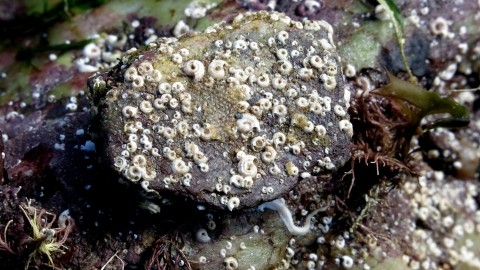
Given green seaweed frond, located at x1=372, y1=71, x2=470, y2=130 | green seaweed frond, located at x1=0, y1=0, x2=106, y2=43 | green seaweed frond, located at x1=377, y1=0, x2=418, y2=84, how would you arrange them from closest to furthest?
1. green seaweed frond, located at x1=372, y1=71, x2=470, y2=130
2. green seaweed frond, located at x1=377, y1=0, x2=418, y2=84
3. green seaweed frond, located at x1=0, y1=0, x2=106, y2=43

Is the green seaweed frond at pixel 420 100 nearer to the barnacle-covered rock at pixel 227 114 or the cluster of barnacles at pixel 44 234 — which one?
the barnacle-covered rock at pixel 227 114

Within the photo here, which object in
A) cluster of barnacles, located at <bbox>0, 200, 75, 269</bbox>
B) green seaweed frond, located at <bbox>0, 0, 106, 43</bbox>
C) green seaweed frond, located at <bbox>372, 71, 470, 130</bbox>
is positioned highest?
green seaweed frond, located at <bbox>372, 71, 470, 130</bbox>

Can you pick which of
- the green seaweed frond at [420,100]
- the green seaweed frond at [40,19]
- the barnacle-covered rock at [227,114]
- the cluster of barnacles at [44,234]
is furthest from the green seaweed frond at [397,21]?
the cluster of barnacles at [44,234]

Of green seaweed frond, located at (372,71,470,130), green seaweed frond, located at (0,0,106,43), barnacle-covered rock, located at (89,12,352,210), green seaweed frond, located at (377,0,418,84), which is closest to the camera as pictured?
barnacle-covered rock, located at (89,12,352,210)

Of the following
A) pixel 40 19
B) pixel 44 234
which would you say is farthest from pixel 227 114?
pixel 40 19

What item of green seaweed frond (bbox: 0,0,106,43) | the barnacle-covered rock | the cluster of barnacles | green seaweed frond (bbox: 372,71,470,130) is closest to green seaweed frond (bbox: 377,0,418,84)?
green seaweed frond (bbox: 372,71,470,130)

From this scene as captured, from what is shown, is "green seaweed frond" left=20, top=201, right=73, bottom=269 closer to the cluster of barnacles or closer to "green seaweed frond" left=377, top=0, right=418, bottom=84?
the cluster of barnacles

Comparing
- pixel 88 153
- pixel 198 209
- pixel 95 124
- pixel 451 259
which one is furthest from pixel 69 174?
pixel 451 259

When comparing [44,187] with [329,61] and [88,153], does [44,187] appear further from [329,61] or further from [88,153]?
[329,61]
